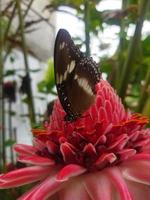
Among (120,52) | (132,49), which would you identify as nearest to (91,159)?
(132,49)

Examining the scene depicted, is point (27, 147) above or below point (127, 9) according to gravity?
below

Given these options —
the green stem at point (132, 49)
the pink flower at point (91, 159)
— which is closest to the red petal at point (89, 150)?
the pink flower at point (91, 159)

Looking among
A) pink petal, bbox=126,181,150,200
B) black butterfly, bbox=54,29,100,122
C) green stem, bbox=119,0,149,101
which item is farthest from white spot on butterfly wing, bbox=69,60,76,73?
green stem, bbox=119,0,149,101

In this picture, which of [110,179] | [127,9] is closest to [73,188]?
[110,179]

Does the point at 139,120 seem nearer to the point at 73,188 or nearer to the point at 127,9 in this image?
the point at 73,188

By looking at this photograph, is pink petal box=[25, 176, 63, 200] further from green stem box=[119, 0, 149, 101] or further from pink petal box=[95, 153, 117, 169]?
green stem box=[119, 0, 149, 101]

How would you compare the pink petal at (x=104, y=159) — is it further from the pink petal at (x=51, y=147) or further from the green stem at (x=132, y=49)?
the green stem at (x=132, y=49)
